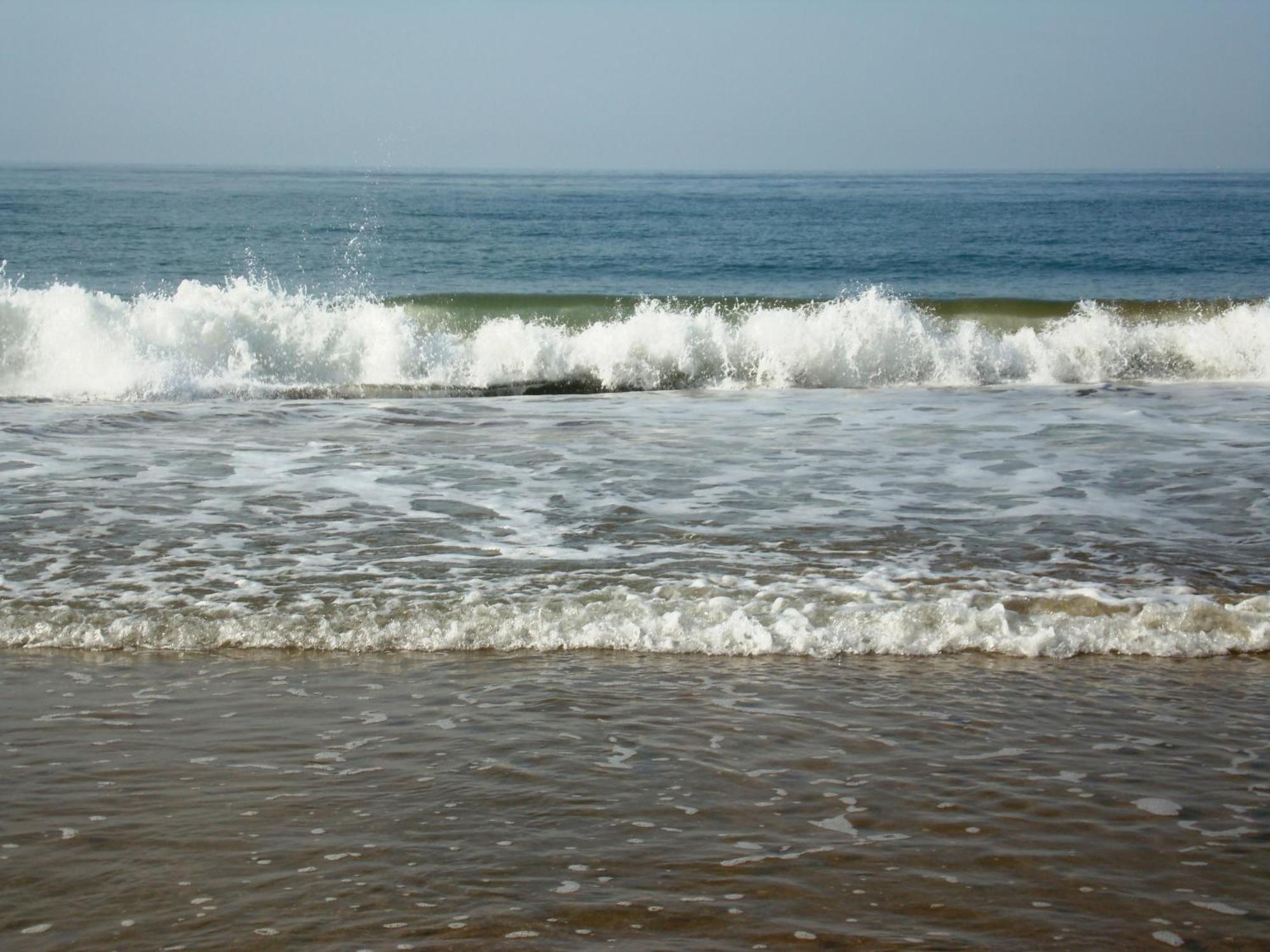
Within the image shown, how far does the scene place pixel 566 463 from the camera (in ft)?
29.5

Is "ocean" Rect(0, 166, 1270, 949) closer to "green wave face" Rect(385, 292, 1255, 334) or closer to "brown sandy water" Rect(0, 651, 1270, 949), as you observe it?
"brown sandy water" Rect(0, 651, 1270, 949)

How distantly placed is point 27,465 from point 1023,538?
662cm

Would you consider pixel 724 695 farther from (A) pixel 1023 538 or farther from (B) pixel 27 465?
(B) pixel 27 465

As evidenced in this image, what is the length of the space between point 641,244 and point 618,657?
2953cm

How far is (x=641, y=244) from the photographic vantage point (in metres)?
33.7

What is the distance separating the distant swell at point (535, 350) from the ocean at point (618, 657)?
0.15m

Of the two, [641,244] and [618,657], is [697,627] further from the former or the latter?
[641,244]

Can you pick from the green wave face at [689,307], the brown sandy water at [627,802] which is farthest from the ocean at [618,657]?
the green wave face at [689,307]

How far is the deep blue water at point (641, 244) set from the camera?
83.6 feet

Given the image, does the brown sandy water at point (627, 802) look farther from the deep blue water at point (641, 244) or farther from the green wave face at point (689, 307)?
the deep blue water at point (641, 244)

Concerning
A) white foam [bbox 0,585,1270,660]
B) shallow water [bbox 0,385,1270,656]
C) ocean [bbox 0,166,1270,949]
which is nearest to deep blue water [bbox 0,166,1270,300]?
ocean [bbox 0,166,1270,949]

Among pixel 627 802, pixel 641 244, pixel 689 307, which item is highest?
pixel 641 244

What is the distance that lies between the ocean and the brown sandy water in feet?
0.05

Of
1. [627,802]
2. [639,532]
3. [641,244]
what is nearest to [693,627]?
[639,532]
